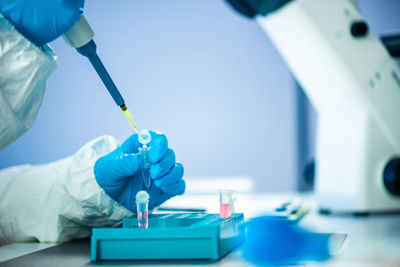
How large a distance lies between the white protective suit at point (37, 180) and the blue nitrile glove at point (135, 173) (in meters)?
0.03

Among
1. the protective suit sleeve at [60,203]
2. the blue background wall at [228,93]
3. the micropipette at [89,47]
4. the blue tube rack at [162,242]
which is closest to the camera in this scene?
the blue tube rack at [162,242]

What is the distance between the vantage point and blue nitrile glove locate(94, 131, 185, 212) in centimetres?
81

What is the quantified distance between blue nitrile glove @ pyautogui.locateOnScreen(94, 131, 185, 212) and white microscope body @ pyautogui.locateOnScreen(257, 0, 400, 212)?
1.70ft

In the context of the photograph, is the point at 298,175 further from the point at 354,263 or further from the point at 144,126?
the point at 354,263

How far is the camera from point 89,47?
29.6 inches

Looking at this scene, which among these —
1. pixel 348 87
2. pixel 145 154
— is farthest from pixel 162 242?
pixel 348 87

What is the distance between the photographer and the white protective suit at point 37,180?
791mm

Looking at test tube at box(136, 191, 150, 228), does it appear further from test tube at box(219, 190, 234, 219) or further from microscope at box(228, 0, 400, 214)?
microscope at box(228, 0, 400, 214)

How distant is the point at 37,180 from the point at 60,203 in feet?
0.37

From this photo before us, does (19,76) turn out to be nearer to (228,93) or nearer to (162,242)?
(162,242)

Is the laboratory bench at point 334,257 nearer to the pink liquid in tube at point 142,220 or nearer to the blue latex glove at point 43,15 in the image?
the pink liquid in tube at point 142,220

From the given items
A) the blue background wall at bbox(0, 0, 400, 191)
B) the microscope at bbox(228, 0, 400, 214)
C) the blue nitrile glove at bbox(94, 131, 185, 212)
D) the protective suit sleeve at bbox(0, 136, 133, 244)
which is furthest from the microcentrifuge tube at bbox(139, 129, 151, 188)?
the blue background wall at bbox(0, 0, 400, 191)

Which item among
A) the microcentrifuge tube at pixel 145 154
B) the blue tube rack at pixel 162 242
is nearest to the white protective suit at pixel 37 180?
the microcentrifuge tube at pixel 145 154

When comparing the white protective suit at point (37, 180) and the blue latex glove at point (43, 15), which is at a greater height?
the blue latex glove at point (43, 15)
